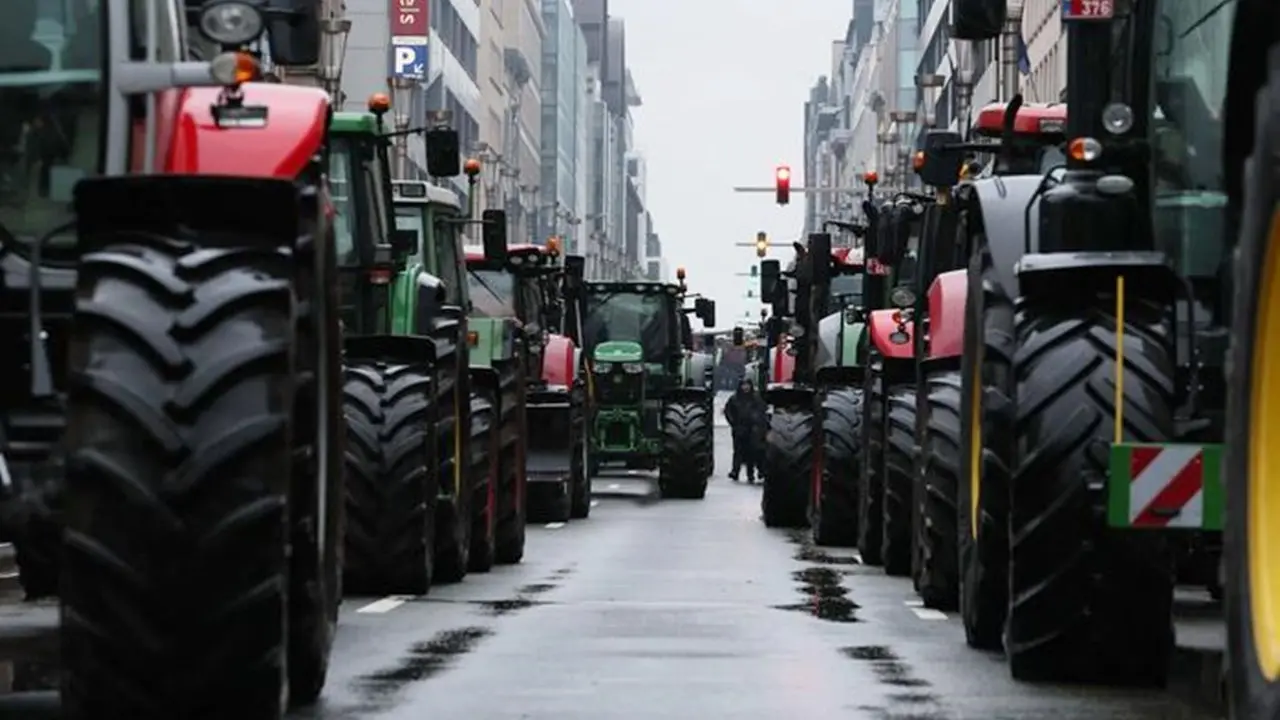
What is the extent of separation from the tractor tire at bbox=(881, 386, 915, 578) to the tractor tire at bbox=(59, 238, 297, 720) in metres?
12.5

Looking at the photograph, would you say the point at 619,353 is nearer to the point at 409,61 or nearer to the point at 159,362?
the point at 159,362

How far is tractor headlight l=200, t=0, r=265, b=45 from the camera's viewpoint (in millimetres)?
9078

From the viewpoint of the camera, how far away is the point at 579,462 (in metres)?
35.4

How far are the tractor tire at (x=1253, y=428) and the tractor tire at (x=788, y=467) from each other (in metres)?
21.7

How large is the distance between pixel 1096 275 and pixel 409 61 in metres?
76.6

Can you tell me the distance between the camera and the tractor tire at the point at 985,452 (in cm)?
1118

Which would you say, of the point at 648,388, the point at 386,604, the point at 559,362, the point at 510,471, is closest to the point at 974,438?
the point at 386,604

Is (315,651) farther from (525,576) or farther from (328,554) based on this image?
(525,576)

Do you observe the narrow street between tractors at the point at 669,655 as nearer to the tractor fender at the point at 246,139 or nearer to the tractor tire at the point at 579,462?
the tractor fender at the point at 246,139

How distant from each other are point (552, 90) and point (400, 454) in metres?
163

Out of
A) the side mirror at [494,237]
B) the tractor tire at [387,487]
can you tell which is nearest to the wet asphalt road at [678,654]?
the tractor tire at [387,487]

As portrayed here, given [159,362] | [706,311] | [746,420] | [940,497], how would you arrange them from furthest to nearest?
[746,420]
[706,311]
[940,497]
[159,362]

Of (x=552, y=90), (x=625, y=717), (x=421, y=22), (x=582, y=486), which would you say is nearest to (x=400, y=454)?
(x=625, y=717)

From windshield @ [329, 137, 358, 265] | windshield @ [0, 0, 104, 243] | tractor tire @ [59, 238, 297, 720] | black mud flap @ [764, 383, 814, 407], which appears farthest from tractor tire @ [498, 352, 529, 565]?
tractor tire @ [59, 238, 297, 720]
